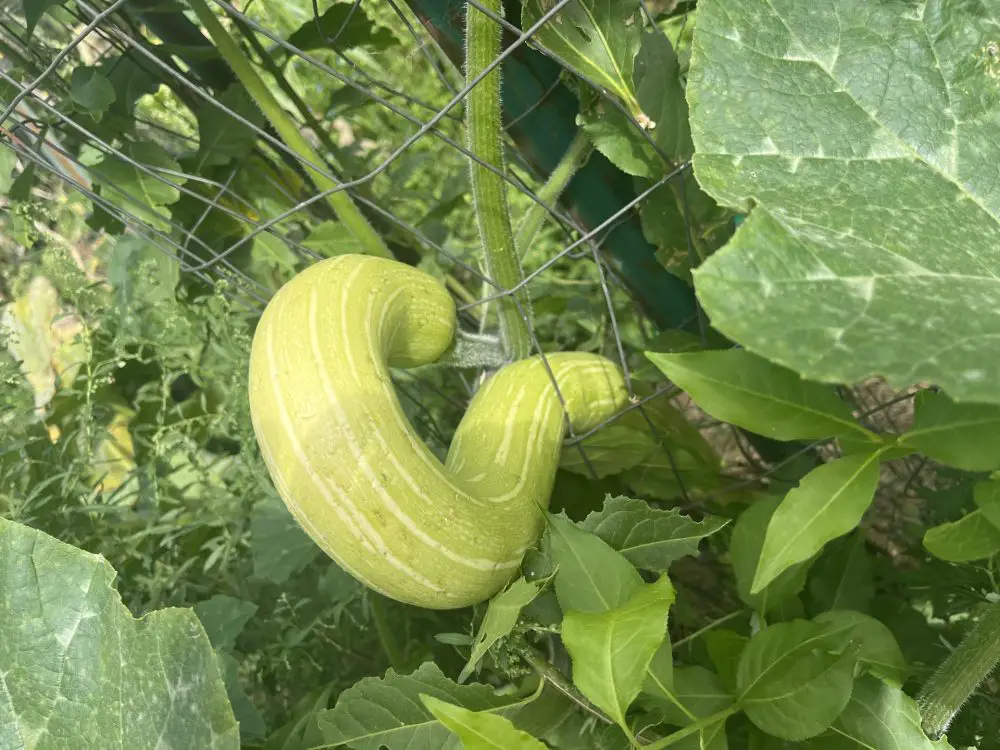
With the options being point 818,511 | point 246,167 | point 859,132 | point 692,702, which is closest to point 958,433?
point 818,511

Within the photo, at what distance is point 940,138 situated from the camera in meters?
0.65

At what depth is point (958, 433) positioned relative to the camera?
535mm

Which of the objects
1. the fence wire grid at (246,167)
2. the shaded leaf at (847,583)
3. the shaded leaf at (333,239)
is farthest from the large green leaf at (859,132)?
the shaded leaf at (333,239)

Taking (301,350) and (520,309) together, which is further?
(520,309)

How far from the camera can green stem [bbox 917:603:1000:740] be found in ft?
2.17

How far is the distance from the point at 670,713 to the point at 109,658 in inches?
21.6

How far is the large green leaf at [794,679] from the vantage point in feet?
2.15

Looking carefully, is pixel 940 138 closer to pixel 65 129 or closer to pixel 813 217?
pixel 813 217

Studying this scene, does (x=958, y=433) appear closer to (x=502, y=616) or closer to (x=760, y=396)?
(x=760, y=396)

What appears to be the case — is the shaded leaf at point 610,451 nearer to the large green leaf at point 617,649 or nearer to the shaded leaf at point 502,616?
the shaded leaf at point 502,616

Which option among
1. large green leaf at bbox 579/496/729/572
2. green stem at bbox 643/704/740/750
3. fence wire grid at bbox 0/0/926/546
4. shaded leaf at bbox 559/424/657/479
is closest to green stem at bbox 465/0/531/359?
fence wire grid at bbox 0/0/926/546

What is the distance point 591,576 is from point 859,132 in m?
0.46

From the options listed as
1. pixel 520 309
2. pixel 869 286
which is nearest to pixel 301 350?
pixel 520 309

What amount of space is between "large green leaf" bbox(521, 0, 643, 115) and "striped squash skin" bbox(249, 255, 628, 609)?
0.35 metres
